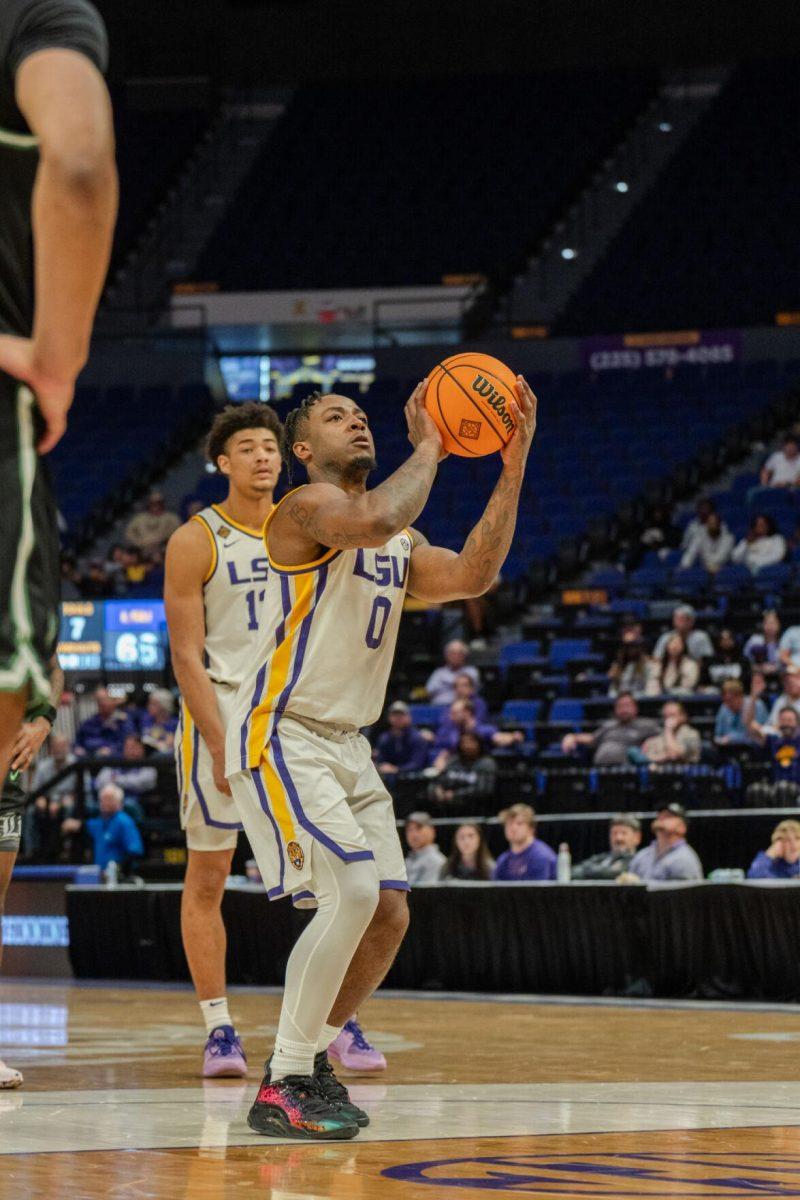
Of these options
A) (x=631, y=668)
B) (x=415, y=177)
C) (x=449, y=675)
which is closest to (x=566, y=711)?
(x=631, y=668)

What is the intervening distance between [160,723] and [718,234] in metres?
13.5

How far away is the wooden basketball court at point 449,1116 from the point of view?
3.71 metres

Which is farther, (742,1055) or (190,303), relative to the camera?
(190,303)

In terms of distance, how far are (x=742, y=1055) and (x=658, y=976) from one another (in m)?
4.07

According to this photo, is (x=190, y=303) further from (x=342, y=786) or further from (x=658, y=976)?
(x=342, y=786)

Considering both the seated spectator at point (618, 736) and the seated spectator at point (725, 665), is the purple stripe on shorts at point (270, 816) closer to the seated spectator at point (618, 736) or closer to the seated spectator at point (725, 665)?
the seated spectator at point (618, 736)

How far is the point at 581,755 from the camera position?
1539cm

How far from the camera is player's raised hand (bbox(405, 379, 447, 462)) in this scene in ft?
16.1

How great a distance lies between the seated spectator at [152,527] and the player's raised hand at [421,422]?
18.9 meters

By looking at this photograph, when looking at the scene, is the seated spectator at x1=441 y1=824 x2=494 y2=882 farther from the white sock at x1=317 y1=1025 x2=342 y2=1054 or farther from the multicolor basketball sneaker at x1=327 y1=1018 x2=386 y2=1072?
the white sock at x1=317 y1=1025 x2=342 y2=1054

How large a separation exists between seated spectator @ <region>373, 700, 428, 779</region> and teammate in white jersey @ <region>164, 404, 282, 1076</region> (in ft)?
30.1

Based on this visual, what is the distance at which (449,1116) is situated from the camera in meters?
4.87

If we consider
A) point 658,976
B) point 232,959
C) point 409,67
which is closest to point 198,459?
point 409,67

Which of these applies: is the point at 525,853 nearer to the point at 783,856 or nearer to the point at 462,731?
the point at 783,856
